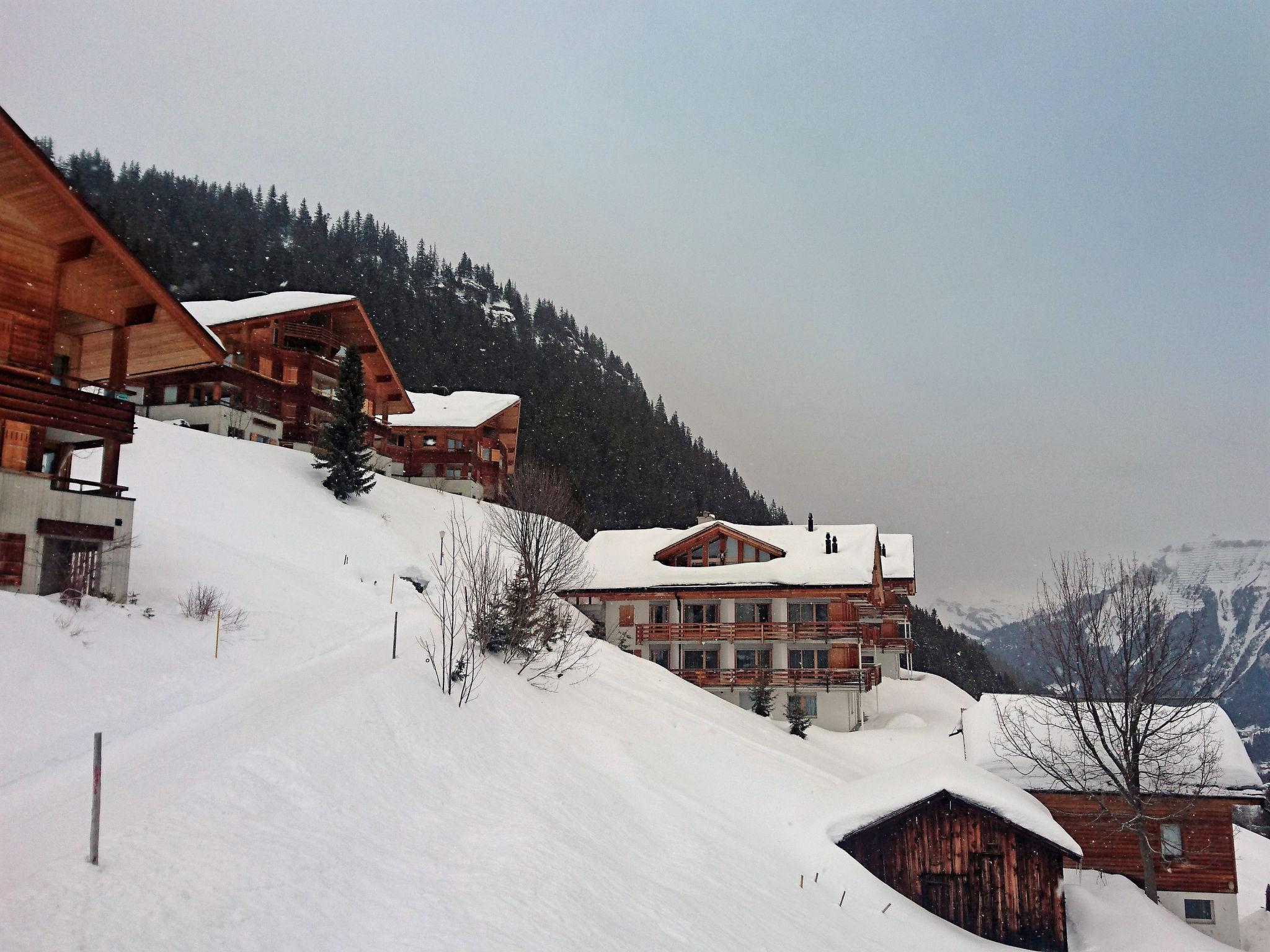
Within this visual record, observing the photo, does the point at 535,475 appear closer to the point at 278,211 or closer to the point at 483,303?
the point at 278,211

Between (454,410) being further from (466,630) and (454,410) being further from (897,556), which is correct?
(466,630)

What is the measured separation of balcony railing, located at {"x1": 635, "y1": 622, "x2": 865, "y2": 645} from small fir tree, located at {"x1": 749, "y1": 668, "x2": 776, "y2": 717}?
198cm

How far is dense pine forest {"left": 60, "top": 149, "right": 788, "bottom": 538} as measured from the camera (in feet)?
334

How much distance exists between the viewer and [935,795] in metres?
21.8

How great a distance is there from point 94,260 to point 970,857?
964 inches

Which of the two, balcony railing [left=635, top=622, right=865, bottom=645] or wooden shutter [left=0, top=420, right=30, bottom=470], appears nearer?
wooden shutter [left=0, top=420, right=30, bottom=470]

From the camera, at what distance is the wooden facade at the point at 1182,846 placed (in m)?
27.0

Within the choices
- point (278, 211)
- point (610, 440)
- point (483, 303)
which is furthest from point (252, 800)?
point (483, 303)

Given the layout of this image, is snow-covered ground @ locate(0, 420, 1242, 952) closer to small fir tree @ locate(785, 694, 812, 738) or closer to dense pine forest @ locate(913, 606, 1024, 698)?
small fir tree @ locate(785, 694, 812, 738)

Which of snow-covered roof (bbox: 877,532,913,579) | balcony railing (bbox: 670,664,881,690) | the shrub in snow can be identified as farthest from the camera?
snow-covered roof (bbox: 877,532,913,579)

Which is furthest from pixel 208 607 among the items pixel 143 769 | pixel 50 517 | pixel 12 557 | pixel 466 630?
pixel 143 769

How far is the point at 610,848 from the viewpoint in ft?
45.8

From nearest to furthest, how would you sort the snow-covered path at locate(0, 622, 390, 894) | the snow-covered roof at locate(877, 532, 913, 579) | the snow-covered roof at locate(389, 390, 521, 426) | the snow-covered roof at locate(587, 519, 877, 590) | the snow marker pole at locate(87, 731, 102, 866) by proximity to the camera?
the snow marker pole at locate(87, 731, 102, 866) → the snow-covered path at locate(0, 622, 390, 894) → the snow-covered roof at locate(587, 519, 877, 590) → the snow-covered roof at locate(877, 532, 913, 579) → the snow-covered roof at locate(389, 390, 521, 426)

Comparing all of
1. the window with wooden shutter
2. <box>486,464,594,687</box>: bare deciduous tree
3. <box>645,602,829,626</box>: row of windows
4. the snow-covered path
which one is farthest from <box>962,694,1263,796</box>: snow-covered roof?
the window with wooden shutter
